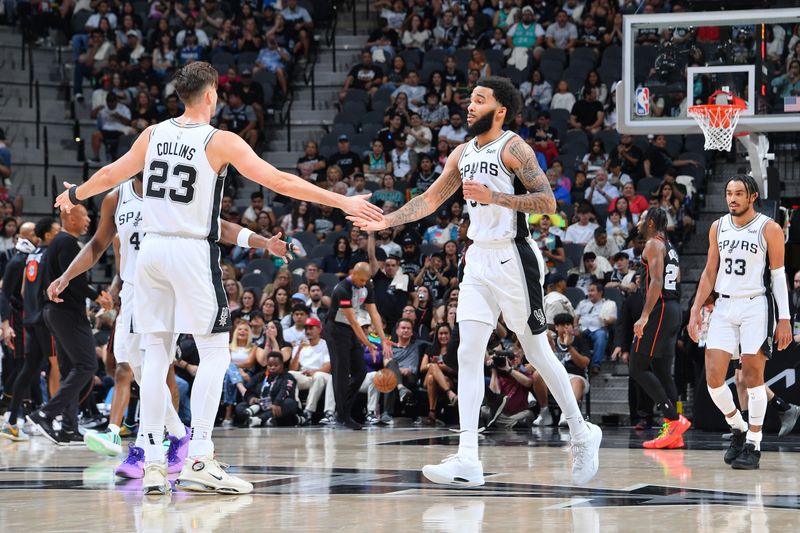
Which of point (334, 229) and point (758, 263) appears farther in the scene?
point (334, 229)

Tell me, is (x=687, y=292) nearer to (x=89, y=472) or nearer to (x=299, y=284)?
(x=299, y=284)

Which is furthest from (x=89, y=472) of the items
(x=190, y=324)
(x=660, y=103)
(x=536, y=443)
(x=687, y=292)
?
(x=687, y=292)

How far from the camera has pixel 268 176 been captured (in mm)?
6242

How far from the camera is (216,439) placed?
36.7 feet

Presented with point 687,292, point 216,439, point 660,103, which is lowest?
point 216,439

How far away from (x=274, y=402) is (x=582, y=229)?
5112 millimetres

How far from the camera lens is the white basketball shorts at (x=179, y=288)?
6.22 m

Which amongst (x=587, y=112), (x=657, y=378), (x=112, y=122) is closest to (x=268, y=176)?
(x=657, y=378)

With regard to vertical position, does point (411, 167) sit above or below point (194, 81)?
above

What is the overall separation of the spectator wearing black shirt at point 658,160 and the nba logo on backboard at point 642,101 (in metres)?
3.57

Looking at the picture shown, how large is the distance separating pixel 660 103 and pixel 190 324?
8528 mm

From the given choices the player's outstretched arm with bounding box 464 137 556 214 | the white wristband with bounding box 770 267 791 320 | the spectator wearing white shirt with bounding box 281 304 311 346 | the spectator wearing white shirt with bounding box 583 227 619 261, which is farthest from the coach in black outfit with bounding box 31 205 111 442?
the spectator wearing white shirt with bounding box 583 227 619 261

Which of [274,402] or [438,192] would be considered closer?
[438,192]

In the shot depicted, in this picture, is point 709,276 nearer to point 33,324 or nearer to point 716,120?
point 716,120
